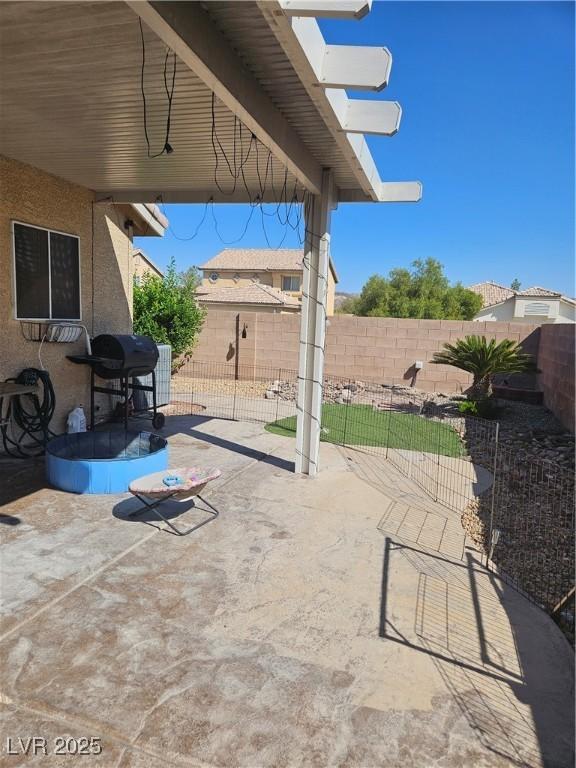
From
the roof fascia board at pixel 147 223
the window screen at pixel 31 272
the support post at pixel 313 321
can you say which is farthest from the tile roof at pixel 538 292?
the window screen at pixel 31 272

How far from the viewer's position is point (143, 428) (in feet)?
31.4

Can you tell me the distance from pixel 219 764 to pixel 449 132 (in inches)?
497

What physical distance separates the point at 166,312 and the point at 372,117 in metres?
10.5

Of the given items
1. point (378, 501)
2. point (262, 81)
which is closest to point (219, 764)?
point (378, 501)

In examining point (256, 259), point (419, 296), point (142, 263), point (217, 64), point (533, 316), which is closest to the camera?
point (217, 64)

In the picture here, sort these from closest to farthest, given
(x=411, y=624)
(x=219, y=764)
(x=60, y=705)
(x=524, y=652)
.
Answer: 1. (x=219, y=764)
2. (x=60, y=705)
3. (x=524, y=652)
4. (x=411, y=624)

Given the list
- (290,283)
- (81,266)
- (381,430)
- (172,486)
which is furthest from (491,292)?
(172,486)

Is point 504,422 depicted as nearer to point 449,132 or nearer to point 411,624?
point 449,132

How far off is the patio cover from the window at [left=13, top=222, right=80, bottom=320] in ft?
3.46

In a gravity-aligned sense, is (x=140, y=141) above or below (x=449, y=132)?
below

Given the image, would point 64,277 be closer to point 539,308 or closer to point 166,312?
point 166,312

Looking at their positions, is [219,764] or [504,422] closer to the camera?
[219,764]

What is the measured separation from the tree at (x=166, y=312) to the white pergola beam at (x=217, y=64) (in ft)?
30.4

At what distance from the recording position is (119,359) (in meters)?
8.66
